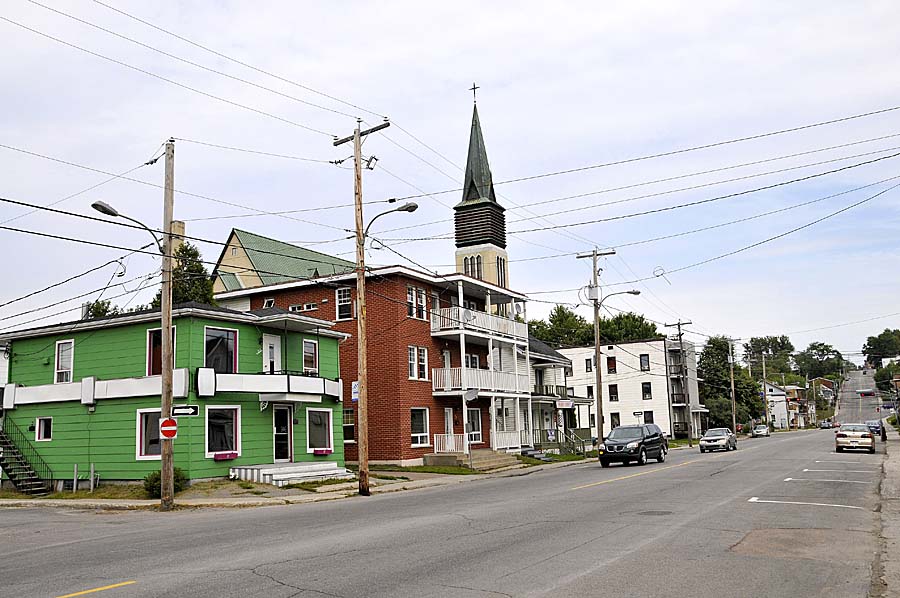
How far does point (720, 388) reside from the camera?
9606cm

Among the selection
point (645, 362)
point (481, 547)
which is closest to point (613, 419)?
point (645, 362)

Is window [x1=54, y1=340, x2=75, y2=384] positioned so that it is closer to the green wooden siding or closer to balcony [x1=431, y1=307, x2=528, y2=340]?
the green wooden siding

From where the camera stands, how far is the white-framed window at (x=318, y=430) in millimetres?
31656

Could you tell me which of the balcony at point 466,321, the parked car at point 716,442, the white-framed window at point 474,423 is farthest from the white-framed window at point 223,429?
the parked car at point 716,442

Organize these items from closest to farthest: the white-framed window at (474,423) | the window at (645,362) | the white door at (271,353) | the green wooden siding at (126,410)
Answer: the green wooden siding at (126,410), the white door at (271,353), the white-framed window at (474,423), the window at (645,362)

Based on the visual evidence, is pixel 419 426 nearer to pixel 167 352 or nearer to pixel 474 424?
pixel 474 424

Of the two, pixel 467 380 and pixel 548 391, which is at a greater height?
pixel 467 380

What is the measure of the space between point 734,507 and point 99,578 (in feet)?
39.7

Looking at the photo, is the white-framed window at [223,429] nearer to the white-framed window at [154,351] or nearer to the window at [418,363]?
the white-framed window at [154,351]

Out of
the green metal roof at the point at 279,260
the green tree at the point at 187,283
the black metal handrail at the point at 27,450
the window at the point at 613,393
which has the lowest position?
the black metal handrail at the point at 27,450

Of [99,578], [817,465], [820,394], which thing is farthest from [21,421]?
[820,394]

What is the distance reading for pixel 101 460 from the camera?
91.4 ft

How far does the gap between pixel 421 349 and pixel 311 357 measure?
787cm

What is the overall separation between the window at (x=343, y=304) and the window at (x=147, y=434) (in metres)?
12.4
